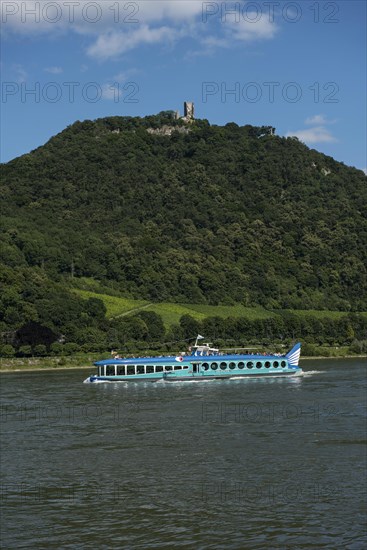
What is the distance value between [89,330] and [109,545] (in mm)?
88909

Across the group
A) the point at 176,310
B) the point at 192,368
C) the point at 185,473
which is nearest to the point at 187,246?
the point at 176,310

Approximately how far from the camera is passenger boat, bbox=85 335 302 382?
77.5 meters

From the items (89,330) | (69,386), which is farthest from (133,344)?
(69,386)

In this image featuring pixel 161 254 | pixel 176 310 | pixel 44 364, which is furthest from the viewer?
pixel 161 254

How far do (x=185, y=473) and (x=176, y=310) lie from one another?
10304cm

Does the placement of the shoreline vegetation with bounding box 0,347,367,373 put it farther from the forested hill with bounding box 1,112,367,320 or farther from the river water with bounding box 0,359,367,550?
the river water with bounding box 0,359,367,550

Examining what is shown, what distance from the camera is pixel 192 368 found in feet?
260

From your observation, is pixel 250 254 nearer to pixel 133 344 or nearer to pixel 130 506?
pixel 133 344

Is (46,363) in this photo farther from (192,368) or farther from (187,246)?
(187,246)

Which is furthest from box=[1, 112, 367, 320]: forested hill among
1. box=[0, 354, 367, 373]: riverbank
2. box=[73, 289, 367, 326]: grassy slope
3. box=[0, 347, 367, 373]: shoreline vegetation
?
box=[0, 354, 367, 373]: riverbank

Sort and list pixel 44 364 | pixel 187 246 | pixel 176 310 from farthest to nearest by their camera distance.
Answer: pixel 187 246 < pixel 176 310 < pixel 44 364

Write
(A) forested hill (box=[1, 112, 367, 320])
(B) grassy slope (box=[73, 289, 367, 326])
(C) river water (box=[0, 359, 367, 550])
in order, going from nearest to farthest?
1. (C) river water (box=[0, 359, 367, 550])
2. (B) grassy slope (box=[73, 289, 367, 326])
3. (A) forested hill (box=[1, 112, 367, 320])

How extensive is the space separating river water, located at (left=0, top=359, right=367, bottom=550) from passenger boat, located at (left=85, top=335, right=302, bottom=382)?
21359 millimetres

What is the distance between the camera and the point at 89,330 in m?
110
